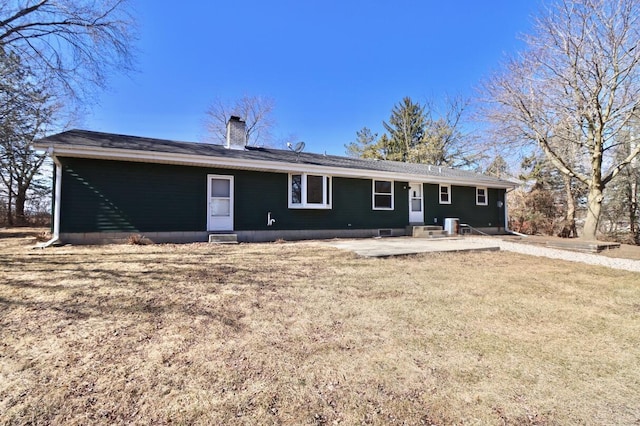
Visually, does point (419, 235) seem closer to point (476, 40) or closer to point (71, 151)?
point (71, 151)

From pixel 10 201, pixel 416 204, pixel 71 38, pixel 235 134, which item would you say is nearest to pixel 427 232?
pixel 416 204

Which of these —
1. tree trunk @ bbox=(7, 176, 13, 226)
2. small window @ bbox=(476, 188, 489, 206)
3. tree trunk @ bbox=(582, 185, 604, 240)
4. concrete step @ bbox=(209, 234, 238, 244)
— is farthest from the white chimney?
tree trunk @ bbox=(7, 176, 13, 226)

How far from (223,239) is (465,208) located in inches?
446

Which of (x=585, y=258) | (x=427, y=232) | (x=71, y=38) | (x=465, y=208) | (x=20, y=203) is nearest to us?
(x=585, y=258)

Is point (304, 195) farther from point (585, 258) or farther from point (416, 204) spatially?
point (585, 258)

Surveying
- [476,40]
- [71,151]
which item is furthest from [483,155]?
[71,151]

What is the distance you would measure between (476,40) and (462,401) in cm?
2032

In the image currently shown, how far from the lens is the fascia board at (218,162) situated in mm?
7871

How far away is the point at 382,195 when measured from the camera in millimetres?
12586

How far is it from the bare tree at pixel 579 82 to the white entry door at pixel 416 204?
13.6 feet

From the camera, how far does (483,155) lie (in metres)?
14.3

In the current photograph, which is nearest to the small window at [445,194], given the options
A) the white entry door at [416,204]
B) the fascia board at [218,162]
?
the fascia board at [218,162]

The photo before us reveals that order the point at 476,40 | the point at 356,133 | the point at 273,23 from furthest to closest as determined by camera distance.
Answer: the point at 356,133, the point at 476,40, the point at 273,23

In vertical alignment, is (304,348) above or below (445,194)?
below
